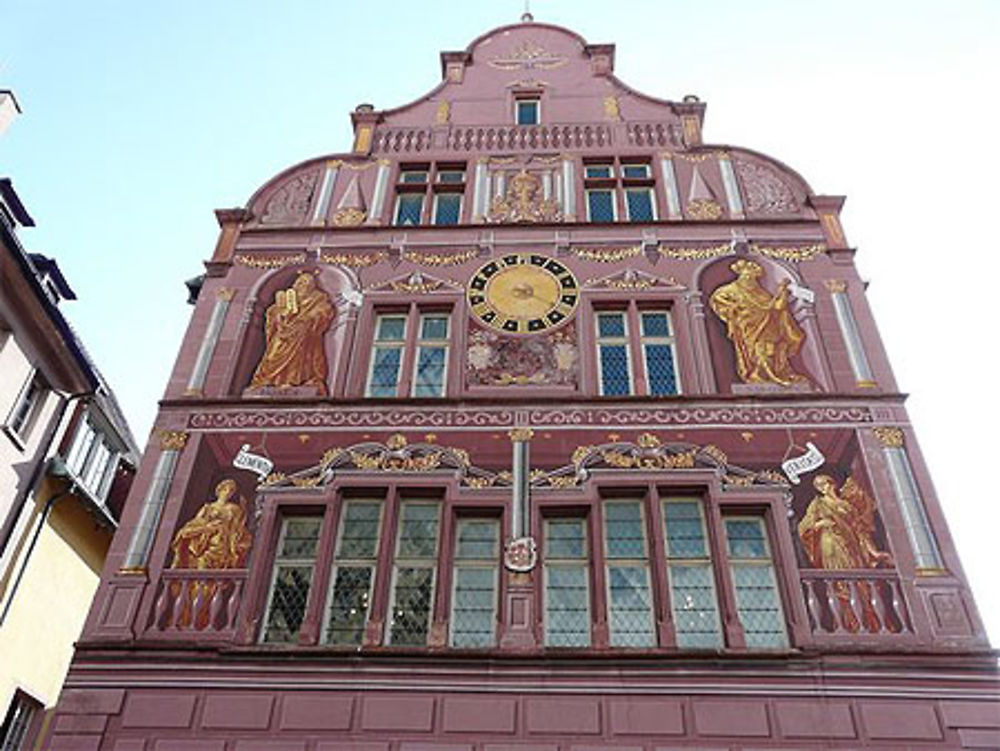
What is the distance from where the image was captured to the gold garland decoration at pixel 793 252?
15.1m

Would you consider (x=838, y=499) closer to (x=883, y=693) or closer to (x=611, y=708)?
(x=883, y=693)

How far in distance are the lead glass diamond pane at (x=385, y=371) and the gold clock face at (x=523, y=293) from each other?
1373 mm

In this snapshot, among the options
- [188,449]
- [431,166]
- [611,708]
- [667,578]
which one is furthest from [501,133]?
[611,708]

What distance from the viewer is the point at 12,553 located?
13.2 metres

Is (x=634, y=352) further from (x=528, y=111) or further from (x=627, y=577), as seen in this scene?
(x=528, y=111)

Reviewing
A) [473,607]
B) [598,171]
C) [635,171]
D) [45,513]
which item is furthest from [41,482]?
[635,171]

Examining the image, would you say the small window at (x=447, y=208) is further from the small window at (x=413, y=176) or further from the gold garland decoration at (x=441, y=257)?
the gold garland decoration at (x=441, y=257)

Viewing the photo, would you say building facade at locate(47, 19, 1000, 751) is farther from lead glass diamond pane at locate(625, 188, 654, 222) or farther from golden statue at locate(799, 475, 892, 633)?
lead glass diamond pane at locate(625, 188, 654, 222)

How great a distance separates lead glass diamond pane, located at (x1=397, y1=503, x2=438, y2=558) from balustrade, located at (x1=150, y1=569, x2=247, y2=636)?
1.93m

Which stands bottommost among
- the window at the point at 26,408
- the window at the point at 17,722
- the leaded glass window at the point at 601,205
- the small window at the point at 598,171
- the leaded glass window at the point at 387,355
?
the window at the point at 17,722

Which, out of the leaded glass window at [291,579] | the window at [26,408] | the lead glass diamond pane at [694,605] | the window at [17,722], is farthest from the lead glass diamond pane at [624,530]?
the window at [17,722]

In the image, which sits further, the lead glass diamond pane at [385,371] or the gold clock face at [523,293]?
the gold clock face at [523,293]

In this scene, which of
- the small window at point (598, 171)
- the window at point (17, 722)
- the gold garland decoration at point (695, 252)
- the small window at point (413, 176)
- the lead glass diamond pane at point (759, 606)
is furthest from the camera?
the small window at point (413, 176)

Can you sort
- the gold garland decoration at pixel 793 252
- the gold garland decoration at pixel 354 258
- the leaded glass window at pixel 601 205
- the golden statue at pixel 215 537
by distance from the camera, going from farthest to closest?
the leaded glass window at pixel 601 205 → the gold garland decoration at pixel 354 258 → the gold garland decoration at pixel 793 252 → the golden statue at pixel 215 537
